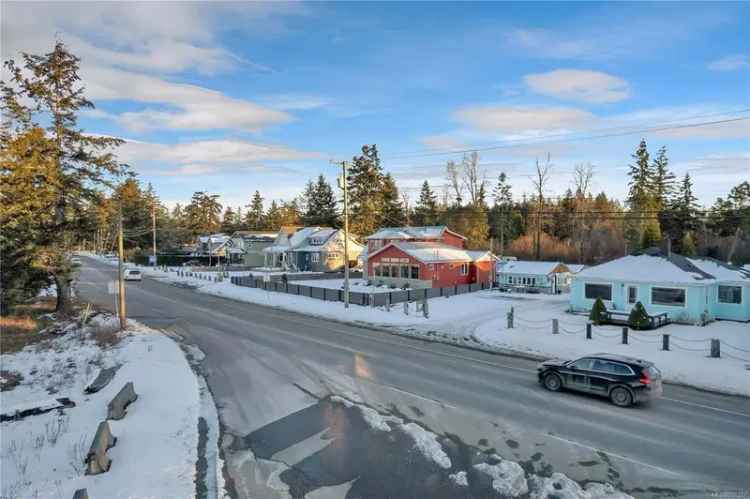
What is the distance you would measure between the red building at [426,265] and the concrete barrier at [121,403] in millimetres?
33410

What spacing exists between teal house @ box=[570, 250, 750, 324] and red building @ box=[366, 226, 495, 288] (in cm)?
1520

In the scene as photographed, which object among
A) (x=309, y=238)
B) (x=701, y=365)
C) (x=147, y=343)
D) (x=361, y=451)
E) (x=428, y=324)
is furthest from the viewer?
(x=309, y=238)

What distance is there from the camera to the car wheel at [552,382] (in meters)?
16.0

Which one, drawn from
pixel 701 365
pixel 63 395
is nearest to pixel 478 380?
pixel 701 365

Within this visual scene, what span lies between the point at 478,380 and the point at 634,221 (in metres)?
60.0

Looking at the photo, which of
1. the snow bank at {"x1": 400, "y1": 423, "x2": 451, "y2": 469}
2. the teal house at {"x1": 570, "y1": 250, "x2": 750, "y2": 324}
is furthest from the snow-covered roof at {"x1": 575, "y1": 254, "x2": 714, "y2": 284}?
the snow bank at {"x1": 400, "y1": 423, "x2": 451, "y2": 469}

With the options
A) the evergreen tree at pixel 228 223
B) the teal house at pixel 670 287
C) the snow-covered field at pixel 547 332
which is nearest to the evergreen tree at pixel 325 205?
the evergreen tree at pixel 228 223

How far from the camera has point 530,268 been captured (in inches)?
1821

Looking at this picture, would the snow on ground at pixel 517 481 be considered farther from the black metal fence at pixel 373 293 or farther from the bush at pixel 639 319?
the black metal fence at pixel 373 293

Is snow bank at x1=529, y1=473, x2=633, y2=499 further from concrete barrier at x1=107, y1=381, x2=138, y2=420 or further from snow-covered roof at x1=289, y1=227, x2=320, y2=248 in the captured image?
snow-covered roof at x1=289, y1=227, x2=320, y2=248

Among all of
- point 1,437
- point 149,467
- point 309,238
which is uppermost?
point 309,238

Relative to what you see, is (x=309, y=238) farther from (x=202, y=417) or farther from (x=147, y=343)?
(x=202, y=417)

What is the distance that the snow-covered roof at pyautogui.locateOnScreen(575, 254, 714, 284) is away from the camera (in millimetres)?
29688

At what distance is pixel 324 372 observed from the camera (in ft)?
59.8
